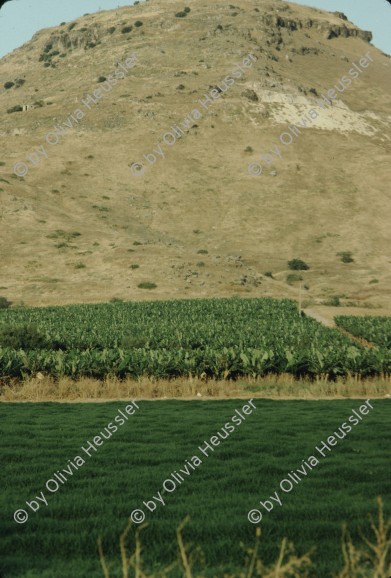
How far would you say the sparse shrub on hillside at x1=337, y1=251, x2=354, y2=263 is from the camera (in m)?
83.8

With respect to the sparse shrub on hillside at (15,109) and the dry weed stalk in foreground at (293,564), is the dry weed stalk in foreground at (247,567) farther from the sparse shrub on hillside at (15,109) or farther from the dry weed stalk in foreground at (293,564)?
the sparse shrub on hillside at (15,109)

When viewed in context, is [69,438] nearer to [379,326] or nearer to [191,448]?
[191,448]

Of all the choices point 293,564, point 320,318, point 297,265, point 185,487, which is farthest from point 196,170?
point 293,564

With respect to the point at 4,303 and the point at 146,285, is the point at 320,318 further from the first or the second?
the point at 4,303

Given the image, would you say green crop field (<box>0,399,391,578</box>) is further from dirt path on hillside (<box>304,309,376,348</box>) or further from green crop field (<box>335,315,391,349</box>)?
dirt path on hillside (<box>304,309,376,348</box>)

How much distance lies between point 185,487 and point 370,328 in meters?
31.8

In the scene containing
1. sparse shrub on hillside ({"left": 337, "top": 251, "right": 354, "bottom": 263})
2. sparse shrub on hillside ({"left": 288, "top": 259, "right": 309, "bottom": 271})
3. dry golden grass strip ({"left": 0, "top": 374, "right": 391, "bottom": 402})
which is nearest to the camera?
dry golden grass strip ({"left": 0, "top": 374, "right": 391, "bottom": 402})

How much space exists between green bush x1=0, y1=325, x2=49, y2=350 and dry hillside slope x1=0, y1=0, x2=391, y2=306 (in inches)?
1146

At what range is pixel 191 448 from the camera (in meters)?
12.5

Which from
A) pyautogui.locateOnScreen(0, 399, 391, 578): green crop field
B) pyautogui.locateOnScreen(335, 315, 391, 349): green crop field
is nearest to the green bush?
pyautogui.locateOnScreen(0, 399, 391, 578): green crop field

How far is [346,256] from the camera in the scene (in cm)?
8469

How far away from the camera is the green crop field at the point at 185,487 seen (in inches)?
276

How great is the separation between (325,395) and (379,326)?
18.5 meters

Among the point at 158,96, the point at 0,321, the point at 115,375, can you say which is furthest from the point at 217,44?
the point at 115,375
